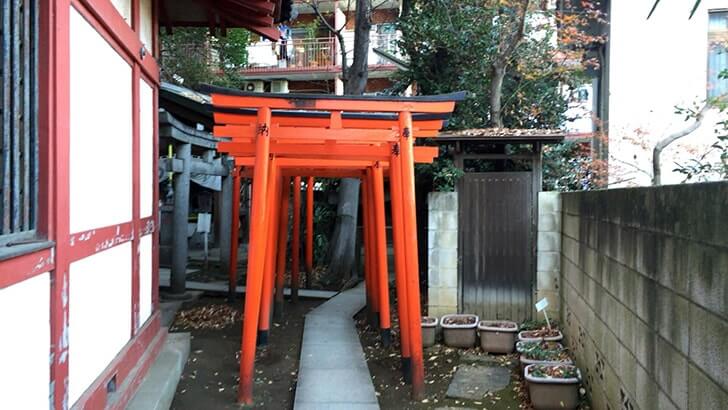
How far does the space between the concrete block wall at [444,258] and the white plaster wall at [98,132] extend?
4053mm

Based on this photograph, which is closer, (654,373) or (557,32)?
(654,373)

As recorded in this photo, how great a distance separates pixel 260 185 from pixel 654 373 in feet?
11.5

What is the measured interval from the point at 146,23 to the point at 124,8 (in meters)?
0.98

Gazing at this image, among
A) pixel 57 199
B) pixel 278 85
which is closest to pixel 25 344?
pixel 57 199

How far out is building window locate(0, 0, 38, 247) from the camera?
95.1 inches

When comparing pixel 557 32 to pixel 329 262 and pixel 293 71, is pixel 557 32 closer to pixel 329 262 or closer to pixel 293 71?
pixel 329 262

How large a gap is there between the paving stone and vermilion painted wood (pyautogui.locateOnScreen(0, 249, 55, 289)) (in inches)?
158

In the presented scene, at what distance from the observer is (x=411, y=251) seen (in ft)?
18.1

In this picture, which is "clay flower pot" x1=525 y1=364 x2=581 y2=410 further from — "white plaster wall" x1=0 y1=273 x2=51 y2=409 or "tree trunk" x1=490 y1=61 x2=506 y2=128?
"tree trunk" x1=490 y1=61 x2=506 y2=128

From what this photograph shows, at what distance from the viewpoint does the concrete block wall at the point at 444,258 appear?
24.5ft

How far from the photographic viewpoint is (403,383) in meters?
5.91

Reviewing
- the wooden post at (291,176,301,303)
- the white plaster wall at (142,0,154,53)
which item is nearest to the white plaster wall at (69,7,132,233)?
the white plaster wall at (142,0,154,53)

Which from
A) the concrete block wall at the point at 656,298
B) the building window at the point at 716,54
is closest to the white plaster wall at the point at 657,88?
the building window at the point at 716,54

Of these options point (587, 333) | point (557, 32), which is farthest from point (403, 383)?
point (557, 32)
